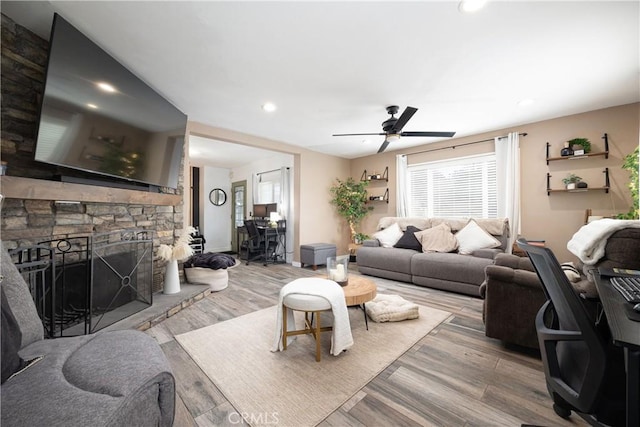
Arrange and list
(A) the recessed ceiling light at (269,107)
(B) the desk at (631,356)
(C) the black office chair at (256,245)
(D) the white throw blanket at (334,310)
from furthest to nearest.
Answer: (C) the black office chair at (256,245), (A) the recessed ceiling light at (269,107), (D) the white throw blanket at (334,310), (B) the desk at (631,356)

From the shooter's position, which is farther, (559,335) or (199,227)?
(199,227)

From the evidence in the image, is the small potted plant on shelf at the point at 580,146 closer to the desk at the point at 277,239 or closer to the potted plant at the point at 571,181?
the potted plant at the point at 571,181

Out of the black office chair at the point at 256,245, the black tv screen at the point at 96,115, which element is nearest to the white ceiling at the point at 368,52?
the black tv screen at the point at 96,115

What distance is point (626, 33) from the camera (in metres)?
1.96

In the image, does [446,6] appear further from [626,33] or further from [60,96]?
[60,96]

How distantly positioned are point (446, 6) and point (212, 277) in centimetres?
383

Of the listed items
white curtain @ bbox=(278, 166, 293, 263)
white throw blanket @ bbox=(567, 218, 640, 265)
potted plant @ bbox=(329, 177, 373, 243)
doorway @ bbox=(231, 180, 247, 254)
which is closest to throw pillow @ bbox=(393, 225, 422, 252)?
potted plant @ bbox=(329, 177, 373, 243)

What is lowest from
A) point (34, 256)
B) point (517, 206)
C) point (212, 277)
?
point (212, 277)

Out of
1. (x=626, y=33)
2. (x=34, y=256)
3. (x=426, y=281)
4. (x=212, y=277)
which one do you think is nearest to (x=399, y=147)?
(x=426, y=281)

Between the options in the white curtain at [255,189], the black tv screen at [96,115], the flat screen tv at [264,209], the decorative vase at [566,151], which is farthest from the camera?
the white curtain at [255,189]

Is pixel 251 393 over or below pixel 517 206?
below

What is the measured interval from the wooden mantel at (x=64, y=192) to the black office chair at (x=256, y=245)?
296 cm

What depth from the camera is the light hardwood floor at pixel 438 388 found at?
4.57 feet

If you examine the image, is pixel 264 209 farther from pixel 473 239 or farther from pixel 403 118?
pixel 473 239
